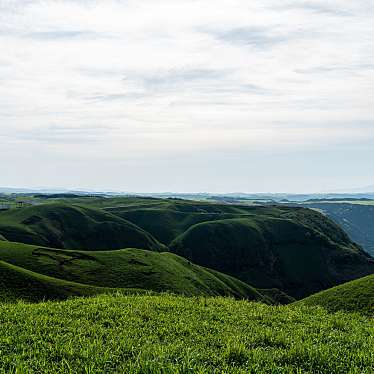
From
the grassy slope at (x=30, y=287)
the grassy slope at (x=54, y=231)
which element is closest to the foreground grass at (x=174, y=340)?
the grassy slope at (x=30, y=287)

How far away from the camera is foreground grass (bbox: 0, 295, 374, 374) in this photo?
14906mm

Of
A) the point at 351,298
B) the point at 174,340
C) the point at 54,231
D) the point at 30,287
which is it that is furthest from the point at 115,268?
the point at 54,231

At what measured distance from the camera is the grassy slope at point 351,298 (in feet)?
141

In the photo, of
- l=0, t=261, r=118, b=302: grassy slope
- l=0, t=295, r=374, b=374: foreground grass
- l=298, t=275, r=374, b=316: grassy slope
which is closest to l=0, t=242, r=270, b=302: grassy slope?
l=0, t=261, r=118, b=302: grassy slope

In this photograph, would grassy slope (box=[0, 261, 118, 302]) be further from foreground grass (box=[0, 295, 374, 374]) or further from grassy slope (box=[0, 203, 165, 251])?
grassy slope (box=[0, 203, 165, 251])

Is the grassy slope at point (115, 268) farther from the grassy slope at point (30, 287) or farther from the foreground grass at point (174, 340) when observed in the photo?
the foreground grass at point (174, 340)

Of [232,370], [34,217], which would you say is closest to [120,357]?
[232,370]

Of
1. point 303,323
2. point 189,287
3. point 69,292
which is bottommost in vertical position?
point 189,287

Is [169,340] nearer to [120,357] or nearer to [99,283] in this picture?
[120,357]

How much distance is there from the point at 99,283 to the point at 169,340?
211 feet

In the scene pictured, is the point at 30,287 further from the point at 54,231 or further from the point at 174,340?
the point at 54,231

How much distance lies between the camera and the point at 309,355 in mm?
16531

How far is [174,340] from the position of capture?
18828 mm

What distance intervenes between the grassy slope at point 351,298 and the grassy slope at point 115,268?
3630 cm
